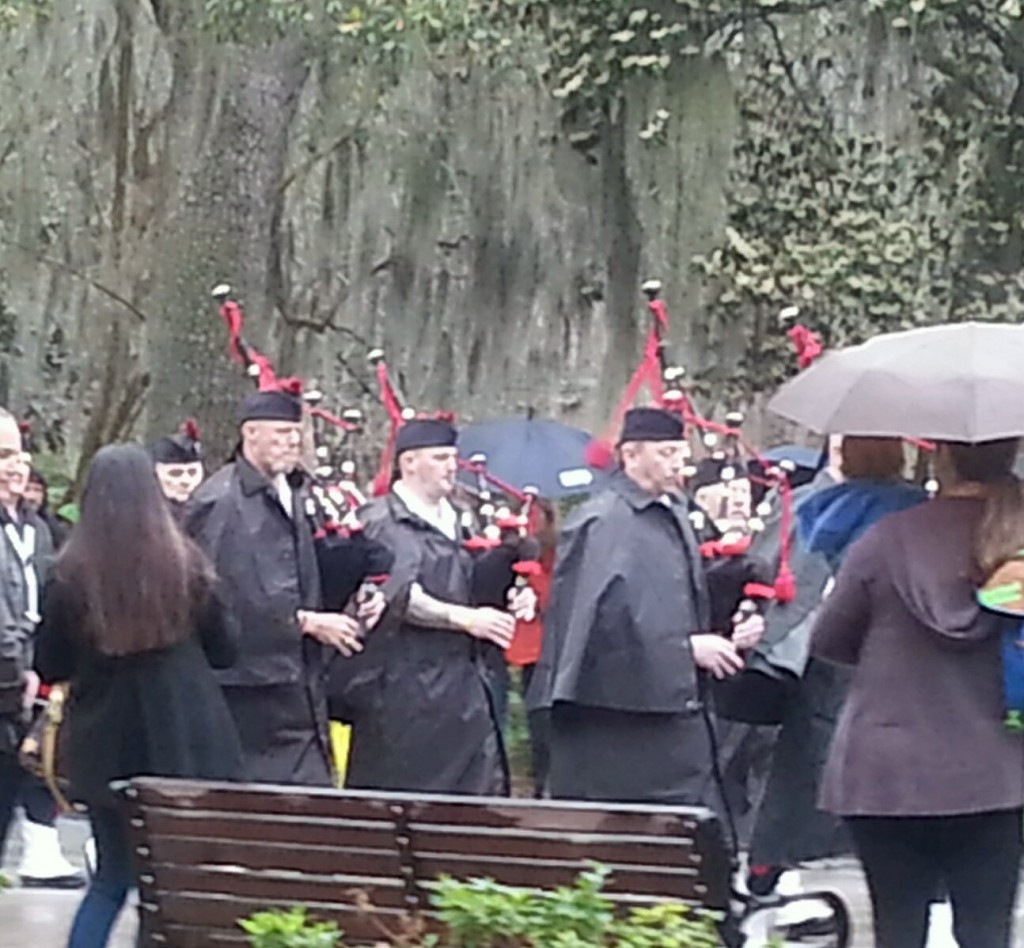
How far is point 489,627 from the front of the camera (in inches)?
340

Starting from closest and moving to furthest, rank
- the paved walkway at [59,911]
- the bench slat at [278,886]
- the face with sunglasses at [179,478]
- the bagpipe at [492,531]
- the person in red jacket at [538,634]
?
the bench slat at [278,886] → the paved walkway at [59,911] → the face with sunglasses at [179,478] → the bagpipe at [492,531] → the person in red jacket at [538,634]

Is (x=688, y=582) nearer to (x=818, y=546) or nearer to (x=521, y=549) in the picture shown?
(x=818, y=546)

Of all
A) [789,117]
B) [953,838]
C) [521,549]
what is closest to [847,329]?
[789,117]

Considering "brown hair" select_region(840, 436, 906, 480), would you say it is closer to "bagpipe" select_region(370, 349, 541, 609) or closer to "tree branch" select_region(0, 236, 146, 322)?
"bagpipe" select_region(370, 349, 541, 609)

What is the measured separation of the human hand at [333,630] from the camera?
863 cm

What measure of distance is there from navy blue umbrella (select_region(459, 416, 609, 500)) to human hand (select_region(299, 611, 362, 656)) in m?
3.34

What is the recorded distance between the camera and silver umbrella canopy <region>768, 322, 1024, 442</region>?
6.21m

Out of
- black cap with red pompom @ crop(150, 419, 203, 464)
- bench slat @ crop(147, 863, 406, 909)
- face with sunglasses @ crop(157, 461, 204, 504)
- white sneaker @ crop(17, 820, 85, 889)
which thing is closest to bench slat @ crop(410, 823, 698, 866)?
bench slat @ crop(147, 863, 406, 909)

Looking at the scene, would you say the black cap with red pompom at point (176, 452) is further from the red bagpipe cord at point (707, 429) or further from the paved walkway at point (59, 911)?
the paved walkway at point (59, 911)

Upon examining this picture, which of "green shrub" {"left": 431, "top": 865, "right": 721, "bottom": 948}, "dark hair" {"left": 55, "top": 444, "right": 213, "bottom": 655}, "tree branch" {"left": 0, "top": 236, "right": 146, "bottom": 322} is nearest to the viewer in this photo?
"green shrub" {"left": 431, "top": 865, "right": 721, "bottom": 948}

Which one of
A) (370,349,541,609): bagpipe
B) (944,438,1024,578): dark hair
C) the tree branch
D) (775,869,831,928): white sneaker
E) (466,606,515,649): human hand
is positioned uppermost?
the tree branch

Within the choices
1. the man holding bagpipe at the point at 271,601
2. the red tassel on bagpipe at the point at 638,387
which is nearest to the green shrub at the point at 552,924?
the man holding bagpipe at the point at 271,601

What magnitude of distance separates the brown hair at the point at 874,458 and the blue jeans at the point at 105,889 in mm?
2159

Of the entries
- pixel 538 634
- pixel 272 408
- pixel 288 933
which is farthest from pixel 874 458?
pixel 538 634
